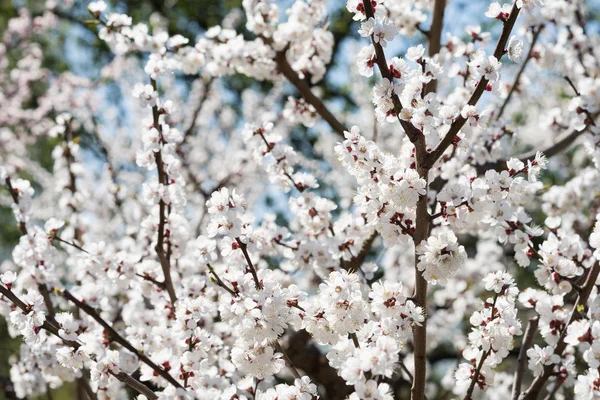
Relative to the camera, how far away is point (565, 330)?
2586mm

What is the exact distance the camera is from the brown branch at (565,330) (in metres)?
2.59

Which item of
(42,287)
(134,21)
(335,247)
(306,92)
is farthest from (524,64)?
(134,21)

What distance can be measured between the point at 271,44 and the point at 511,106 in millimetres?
6843

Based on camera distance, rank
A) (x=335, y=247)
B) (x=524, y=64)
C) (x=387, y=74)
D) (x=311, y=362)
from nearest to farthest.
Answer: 1. (x=387, y=74)
2. (x=335, y=247)
3. (x=524, y=64)
4. (x=311, y=362)

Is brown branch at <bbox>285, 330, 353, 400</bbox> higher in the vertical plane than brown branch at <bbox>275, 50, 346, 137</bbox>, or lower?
lower

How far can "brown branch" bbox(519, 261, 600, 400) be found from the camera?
259 cm

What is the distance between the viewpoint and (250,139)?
3.16 meters

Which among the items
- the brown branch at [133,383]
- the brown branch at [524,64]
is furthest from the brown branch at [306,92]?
the brown branch at [133,383]

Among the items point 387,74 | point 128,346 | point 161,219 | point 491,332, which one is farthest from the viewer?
point 161,219

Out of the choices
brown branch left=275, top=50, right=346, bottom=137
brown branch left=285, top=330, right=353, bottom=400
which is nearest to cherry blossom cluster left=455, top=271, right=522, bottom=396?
brown branch left=275, top=50, right=346, bottom=137

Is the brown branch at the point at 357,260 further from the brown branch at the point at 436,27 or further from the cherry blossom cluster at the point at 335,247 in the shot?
the brown branch at the point at 436,27

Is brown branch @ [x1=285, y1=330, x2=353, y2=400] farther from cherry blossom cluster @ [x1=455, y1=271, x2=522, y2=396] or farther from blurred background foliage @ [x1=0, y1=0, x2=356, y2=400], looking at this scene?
blurred background foliage @ [x1=0, y1=0, x2=356, y2=400]

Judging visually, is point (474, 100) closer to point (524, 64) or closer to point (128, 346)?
point (128, 346)

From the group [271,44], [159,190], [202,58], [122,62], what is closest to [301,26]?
[271,44]
